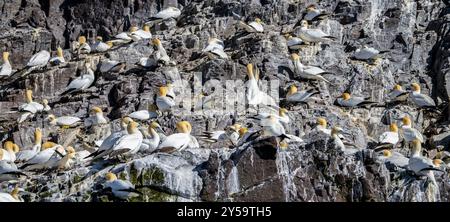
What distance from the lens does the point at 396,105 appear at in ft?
137

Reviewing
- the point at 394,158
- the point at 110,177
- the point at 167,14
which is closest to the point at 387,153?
the point at 394,158

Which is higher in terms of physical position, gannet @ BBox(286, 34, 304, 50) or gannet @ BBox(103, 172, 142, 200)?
gannet @ BBox(286, 34, 304, 50)

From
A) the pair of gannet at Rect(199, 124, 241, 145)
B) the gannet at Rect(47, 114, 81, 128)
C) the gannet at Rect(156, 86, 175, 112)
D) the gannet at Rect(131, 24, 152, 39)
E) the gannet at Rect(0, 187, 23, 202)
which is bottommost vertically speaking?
the gannet at Rect(0, 187, 23, 202)

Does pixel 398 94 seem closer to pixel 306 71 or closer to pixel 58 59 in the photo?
pixel 306 71

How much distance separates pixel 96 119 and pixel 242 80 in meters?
4.45

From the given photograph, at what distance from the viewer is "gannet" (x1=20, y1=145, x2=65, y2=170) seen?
35625 mm

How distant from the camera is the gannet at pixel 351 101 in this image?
41.0 m

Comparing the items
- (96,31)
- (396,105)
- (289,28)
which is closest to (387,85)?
(396,105)

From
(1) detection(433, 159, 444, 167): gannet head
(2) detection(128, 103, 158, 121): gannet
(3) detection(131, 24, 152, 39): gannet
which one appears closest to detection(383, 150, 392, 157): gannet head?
(1) detection(433, 159, 444, 167): gannet head

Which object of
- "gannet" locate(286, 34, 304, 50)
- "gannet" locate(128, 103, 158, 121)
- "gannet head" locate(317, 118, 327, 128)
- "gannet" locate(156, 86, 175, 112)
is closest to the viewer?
"gannet head" locate(317, 118, 327, 128)

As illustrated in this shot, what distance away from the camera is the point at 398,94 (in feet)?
136

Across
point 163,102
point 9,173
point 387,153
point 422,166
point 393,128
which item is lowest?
point 9,173

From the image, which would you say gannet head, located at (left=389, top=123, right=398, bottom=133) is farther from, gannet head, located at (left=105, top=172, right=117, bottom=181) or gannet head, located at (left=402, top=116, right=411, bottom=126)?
gannet head, located at (left=105, top=172, right=117, bottom=181)

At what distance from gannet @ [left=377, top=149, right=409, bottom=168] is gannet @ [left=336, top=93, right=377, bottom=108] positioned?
215 inches
